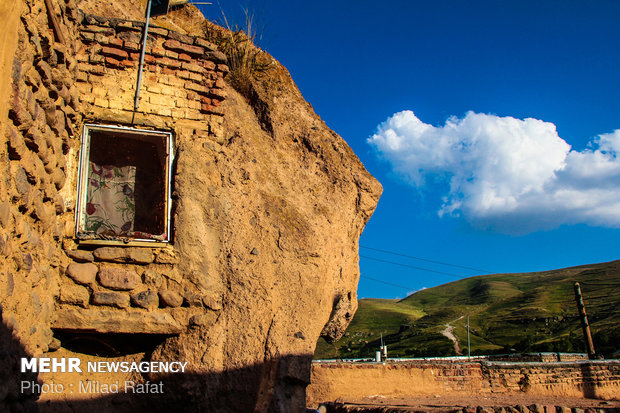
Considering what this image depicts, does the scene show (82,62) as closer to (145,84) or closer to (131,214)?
(145,84)

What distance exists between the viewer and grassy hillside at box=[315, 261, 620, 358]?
94.0ft

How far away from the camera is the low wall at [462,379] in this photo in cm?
1020

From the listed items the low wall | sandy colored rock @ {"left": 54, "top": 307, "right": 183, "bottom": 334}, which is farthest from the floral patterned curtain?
the low wall

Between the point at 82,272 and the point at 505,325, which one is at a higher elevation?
the point at 505,325

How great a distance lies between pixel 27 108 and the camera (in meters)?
2.84

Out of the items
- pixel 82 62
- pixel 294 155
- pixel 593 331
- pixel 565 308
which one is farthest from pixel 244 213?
pixel 565 308

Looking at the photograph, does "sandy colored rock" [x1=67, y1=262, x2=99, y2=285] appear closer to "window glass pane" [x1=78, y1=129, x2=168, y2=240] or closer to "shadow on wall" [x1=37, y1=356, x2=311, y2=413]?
"window glass pane" [x1=78, y1=129, x2=168, y2=240]

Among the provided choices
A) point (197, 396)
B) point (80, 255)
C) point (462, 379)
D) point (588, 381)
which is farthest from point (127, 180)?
point (588, 381)

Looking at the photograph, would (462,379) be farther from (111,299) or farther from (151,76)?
(151,76)

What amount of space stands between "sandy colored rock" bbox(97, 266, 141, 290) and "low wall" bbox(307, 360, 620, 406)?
6.93 meters

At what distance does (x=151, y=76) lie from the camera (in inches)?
165

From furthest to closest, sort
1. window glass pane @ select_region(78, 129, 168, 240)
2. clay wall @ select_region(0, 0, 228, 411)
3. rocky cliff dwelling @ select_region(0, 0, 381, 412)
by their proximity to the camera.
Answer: window glass pane @ select_region(78, 129, 168, 240), rocky cliff dwelling @ select_region(0, 0, 381, 412), clay wall @ select_region(0, 0, 228, 411)

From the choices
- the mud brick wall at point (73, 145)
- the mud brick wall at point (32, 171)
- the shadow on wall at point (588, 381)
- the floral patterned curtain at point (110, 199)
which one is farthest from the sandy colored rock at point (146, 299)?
the shadow on wall at point (588, 381)

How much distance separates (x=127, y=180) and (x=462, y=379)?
9714mm
